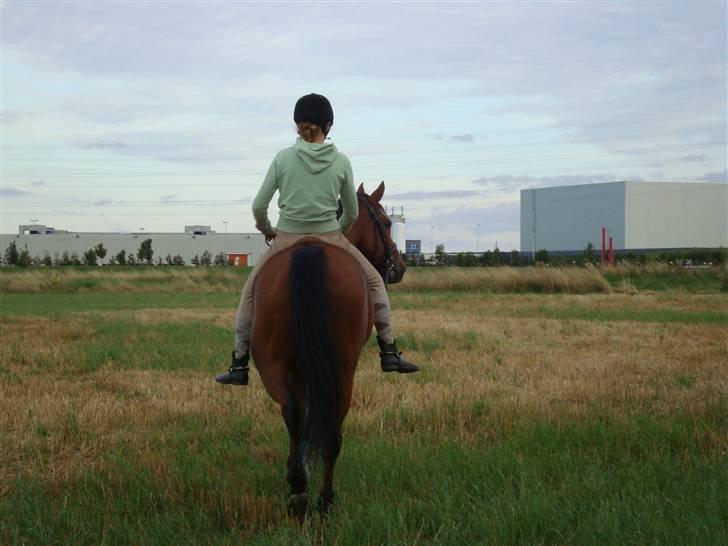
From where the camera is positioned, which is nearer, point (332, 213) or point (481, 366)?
point (332, 213)

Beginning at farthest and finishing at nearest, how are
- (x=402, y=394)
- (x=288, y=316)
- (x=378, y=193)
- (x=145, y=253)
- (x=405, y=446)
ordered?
(x=145, y=253), (x=402, y=394), (x=378, y=193), (x=405, y=446), (x=288, y=316)

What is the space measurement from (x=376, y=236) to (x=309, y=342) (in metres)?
2.68

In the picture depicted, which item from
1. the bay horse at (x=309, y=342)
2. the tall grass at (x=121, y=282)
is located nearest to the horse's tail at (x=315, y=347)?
the bay horse at (x=309, y=342)

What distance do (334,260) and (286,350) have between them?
2.02ft

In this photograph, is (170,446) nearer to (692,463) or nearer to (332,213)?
(332,213)

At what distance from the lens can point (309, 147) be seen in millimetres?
5371

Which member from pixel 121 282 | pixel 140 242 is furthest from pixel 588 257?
pixel 140 242

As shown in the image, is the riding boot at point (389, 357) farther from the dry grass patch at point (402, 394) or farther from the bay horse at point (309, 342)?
the dry grass patch at point (402, 394)

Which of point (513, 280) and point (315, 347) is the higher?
point (315, 347)

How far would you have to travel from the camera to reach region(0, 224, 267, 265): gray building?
104125 mm

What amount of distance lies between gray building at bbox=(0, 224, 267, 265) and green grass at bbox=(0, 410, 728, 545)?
96.0m

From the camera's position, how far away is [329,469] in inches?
195

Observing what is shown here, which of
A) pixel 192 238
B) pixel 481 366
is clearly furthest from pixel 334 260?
pixel 192 238

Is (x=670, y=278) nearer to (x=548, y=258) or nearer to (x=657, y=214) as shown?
(x=548, y=258)
